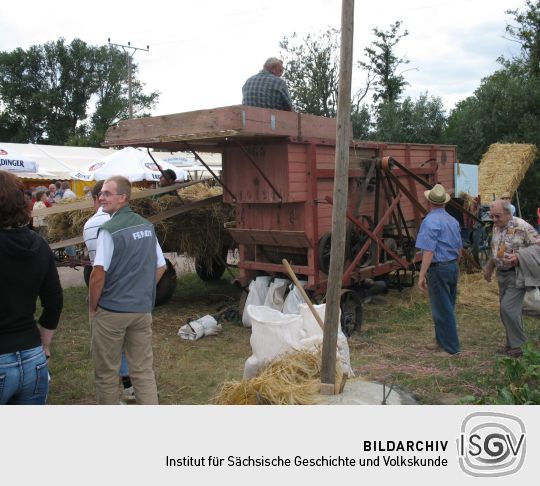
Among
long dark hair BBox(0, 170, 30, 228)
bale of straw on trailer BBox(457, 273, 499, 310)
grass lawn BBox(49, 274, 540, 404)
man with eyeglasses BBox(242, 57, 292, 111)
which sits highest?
man with eyeglasses BBox(242, 57, 292, 111)

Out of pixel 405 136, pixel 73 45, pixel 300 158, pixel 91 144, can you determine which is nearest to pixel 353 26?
pixel 300 158

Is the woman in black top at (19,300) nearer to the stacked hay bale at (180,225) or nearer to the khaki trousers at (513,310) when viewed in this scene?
the khaki trousers at (513,310)

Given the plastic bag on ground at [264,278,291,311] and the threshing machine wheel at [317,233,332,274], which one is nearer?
the threshing machine wheel at [317,233,332,274]

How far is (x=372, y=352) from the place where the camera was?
5.89m

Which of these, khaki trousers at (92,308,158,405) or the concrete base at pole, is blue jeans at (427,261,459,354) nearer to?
the concrete base at pole

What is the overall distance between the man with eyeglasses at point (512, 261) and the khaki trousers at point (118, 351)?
12.1 ft

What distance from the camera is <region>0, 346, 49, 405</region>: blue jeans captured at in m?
2.51

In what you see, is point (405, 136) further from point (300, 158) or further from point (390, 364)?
point (390, 364)

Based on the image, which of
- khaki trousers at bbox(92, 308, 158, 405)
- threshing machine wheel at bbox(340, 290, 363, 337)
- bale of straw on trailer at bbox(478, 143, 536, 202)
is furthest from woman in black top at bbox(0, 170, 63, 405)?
bale of straw on trailer at bbox(478, 143, 536, 202)

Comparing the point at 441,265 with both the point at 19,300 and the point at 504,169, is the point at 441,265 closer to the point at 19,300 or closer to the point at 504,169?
the point at 19,300

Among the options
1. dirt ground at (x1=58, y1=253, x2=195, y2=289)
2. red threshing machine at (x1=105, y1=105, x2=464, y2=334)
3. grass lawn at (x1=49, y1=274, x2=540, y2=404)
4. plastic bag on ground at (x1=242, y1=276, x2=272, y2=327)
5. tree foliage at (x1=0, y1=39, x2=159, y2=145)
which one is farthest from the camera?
tree foliage at (x1=0, y1=39, x2=159, y2=145)

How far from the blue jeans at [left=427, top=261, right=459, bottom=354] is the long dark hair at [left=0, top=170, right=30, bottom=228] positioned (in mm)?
4313

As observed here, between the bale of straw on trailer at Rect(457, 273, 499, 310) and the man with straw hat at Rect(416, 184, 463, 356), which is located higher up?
the man with straw hat at Rect(416, 184, 463, 356)
